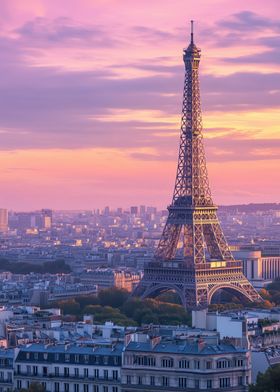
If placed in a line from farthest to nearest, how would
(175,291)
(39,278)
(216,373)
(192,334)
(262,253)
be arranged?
(262,253) < (39,278) < (175,291) < (192,334) < (216,373)

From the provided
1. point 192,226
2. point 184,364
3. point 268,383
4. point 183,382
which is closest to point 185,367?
point 184,364

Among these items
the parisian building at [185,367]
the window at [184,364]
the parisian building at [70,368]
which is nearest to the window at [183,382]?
the parisian building at [185,367]

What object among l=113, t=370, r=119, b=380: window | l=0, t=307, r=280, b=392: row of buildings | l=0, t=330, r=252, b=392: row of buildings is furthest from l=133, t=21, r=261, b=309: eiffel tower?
l=113, t=370, r=119, b=380: window

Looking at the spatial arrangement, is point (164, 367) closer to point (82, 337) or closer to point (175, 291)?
point (82, 337)

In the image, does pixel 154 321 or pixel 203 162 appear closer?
pixel 154 321

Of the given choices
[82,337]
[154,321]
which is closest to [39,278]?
[154,321]

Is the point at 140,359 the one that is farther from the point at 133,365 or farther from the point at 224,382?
the point at 224,382

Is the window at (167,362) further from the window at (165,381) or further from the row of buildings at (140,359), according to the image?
the window at (165,381)

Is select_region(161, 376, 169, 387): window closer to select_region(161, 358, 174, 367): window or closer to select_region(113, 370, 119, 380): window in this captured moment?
select_region(161, 358, 174, 367): window
